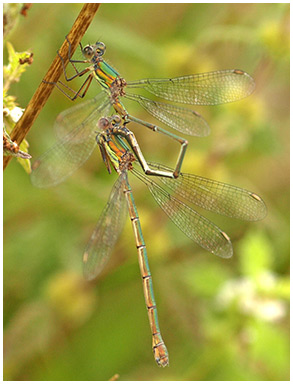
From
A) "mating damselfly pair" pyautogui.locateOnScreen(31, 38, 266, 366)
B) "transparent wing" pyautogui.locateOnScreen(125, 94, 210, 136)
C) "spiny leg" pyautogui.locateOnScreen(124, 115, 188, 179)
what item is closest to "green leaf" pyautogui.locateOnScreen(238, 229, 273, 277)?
"mating damselfly pair" pyautogui.locateOnScreen(31, 38, 266, 366)

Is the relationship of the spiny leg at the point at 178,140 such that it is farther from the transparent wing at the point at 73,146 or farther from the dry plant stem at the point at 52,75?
the dry plant stem at the point at 52,75

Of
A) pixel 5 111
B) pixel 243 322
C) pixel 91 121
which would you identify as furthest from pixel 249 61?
pixel 5 111

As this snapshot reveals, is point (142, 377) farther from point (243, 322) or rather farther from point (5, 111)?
point (5, 111)

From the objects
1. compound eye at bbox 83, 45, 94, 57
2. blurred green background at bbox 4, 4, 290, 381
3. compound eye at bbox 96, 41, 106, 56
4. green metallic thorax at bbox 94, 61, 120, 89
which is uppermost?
compound eye at bbox 96, 41, 106, 56

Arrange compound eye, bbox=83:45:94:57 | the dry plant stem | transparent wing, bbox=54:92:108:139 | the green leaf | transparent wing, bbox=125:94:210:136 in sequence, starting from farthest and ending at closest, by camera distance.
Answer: the green leaf, transparent wing, bbox=125:94:210:136, transparent wing, bbox=54:92:108:139, compound eye, bbox=83:45:94:57, the dry plant stem

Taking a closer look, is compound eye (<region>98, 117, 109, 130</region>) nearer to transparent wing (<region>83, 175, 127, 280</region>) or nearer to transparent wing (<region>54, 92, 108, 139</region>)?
transparent wing (<region>54, 92, 108, 139</region>)

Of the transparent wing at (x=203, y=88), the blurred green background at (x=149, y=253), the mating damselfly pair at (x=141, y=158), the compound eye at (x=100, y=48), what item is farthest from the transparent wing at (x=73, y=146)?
the blurred green background at (x=149, y=253)

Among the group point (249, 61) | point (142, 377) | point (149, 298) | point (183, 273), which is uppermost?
point (249, 61)
